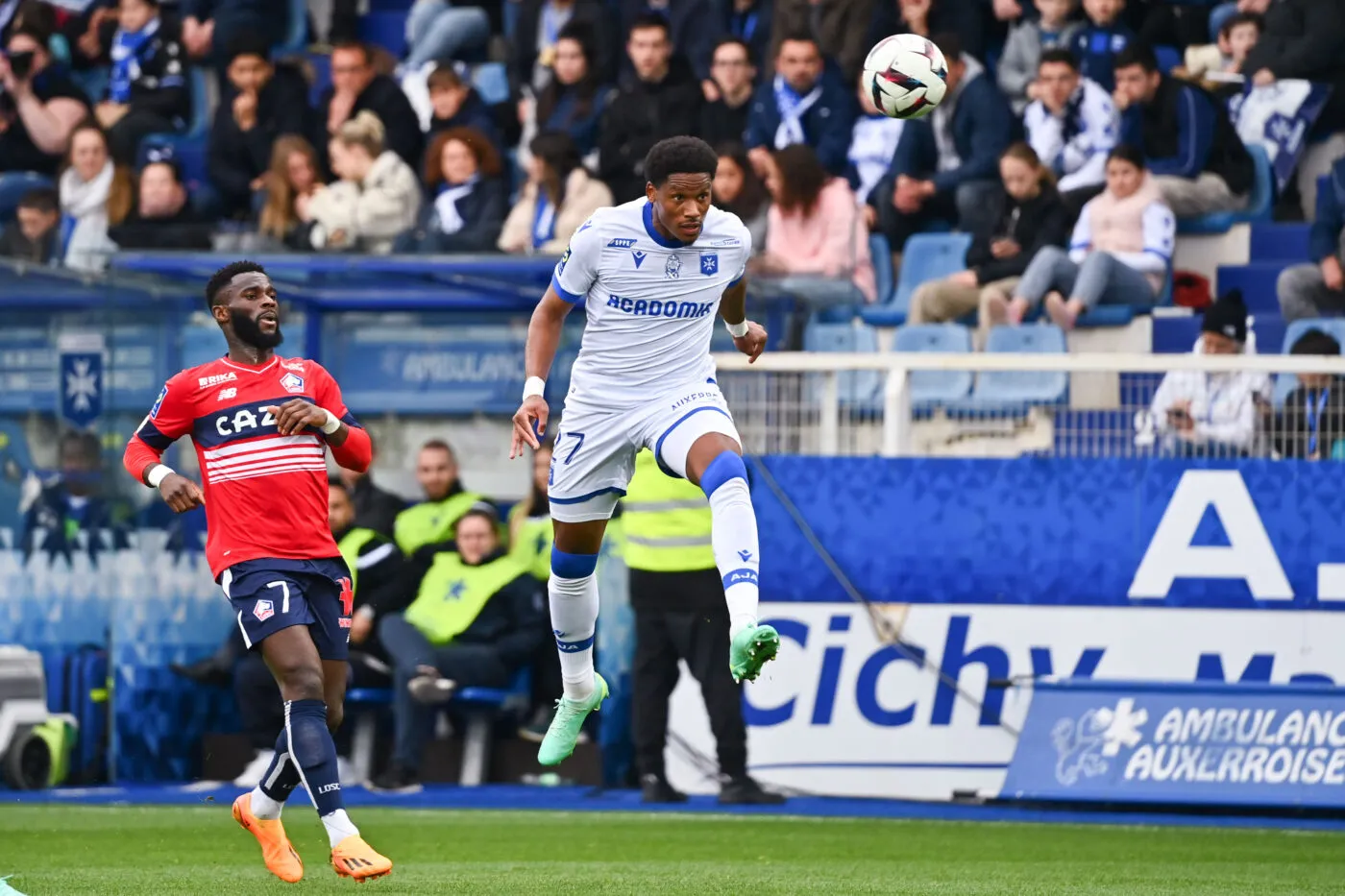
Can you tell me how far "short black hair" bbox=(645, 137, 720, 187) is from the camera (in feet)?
26.8

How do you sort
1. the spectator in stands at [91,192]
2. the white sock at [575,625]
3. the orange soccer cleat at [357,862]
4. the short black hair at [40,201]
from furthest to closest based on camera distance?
the spectator in stands at [91,192]
the short black hair at [40,201]
the white sock at [575,625]
the orange soccer cleat at [357,862]

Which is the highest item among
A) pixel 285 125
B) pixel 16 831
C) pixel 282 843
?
pixel 285 125

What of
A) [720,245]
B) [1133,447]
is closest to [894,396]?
[1133,447]

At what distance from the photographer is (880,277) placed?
50.3 feet

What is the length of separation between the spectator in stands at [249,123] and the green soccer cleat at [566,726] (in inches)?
355

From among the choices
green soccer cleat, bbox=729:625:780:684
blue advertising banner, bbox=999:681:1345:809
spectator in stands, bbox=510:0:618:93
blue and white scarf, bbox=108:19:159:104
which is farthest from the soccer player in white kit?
blue and white scarf, bbox=108:19:159:104

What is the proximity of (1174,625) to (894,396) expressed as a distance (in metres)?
2.13

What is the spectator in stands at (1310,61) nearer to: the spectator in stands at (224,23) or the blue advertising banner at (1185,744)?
the blue advertising banner at (1185,744)

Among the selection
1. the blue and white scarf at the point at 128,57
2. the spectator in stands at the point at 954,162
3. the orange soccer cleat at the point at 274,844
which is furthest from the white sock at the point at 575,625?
the blue and white scarf at the point at 128,57

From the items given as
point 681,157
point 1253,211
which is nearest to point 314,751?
point 681,157

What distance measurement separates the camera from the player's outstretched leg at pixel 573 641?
29.5 feet

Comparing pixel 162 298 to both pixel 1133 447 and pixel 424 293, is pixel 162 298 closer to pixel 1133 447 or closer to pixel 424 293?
pixel 424 293

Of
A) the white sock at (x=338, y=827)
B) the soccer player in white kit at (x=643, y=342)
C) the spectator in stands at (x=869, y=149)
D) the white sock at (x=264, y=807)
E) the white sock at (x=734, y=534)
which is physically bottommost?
the white sock at (x=264, y=807)

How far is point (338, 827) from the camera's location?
772 centimetres
